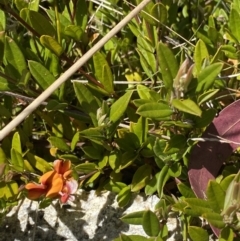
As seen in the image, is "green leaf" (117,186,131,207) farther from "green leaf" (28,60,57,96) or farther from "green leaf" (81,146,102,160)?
"green leaf" (28,60,57,96)

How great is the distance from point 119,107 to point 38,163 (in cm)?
34

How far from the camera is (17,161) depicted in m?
1.65

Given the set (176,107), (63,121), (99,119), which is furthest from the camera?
(63,121)

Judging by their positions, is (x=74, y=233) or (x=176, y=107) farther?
(x=74, y=233)

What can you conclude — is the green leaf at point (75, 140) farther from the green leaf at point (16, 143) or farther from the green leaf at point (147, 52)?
the green leaf at point (147, 52)

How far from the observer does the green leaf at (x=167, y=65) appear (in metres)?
1.47

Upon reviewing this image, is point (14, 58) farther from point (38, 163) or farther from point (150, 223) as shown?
point (150, 223)

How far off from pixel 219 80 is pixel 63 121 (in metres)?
0.51

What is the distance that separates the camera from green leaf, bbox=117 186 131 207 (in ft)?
5.65

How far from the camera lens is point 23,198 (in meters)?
1.81

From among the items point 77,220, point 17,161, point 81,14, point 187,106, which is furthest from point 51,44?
point 77,220

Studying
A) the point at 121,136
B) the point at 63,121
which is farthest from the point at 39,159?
the point at 121,136

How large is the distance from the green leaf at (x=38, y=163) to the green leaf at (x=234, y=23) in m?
0.71

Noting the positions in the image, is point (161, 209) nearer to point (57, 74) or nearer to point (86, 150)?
point (86, 150)
